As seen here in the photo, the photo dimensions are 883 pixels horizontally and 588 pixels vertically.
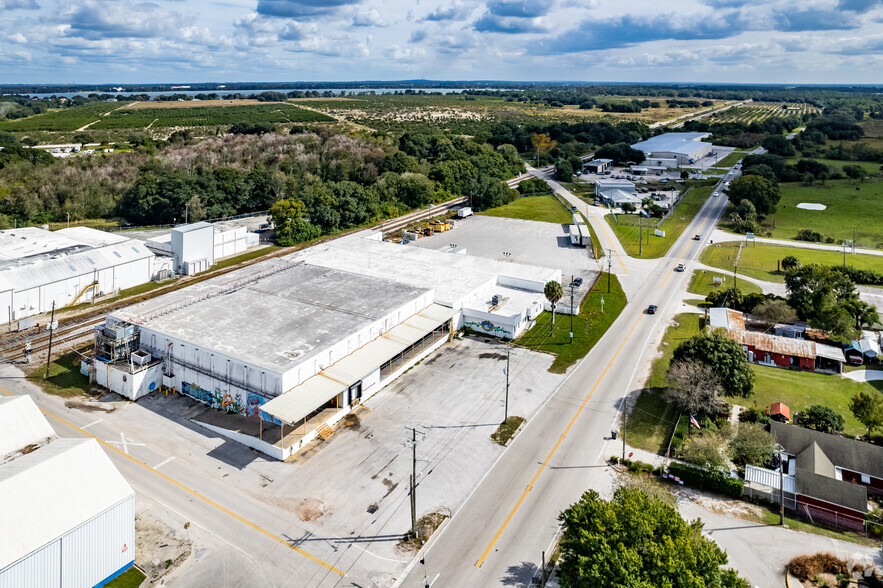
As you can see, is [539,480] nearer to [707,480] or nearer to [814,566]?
[707,480]

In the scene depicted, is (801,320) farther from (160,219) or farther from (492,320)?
(160,219)

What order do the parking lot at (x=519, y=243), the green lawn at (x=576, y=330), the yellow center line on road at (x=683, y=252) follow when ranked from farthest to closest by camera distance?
the parking lot at (x=519, y=243) → the yellow center line on road at (x=683, y=252) → the green lawn at (x=576, y=330)

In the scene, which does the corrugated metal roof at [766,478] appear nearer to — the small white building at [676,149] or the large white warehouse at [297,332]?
the large white warehouse at [297,332]

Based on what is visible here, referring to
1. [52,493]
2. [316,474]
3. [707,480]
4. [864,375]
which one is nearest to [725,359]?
[707,480]

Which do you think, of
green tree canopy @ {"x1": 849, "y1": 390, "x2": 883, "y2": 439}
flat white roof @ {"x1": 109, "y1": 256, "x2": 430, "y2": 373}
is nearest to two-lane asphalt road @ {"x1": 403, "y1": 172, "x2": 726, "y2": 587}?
green tree canopy @ {"x1": 849, "y1": 390, "x2": 883, "y2": 439}

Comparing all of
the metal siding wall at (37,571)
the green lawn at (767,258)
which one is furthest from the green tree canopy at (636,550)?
the green lawn at (767,258)

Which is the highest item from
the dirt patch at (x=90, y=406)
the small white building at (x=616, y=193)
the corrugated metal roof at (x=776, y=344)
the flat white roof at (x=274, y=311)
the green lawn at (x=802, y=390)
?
the small white building at (x=616, y=193)

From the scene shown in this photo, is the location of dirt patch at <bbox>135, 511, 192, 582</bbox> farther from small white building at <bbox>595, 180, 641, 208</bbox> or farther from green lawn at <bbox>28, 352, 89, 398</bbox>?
small white building at <bbox>595, 180, 641, 208</bbox>
